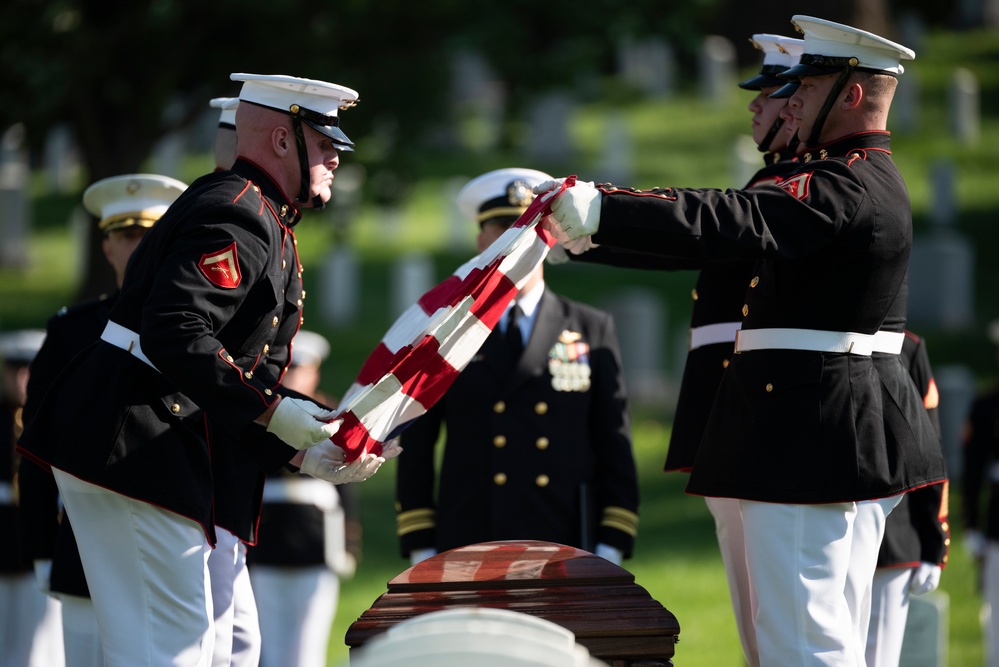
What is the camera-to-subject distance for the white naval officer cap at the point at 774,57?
5184 mm

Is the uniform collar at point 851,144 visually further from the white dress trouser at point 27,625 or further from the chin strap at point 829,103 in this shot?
the white dress trouser at point 27,625

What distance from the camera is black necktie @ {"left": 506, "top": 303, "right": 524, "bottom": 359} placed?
577 centimetres

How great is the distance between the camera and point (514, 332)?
5.79m

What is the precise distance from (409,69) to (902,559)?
371 inches

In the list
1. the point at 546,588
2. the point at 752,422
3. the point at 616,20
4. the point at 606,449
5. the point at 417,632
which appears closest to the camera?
the point at 417,632

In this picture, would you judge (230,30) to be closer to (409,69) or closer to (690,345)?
(409,69)

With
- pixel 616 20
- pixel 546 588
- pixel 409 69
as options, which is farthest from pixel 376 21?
pixel 546 588

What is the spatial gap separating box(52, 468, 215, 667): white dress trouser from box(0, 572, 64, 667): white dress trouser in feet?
10.6

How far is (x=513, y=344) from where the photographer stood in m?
5.77

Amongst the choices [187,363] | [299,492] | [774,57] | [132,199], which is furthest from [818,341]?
[299,492]

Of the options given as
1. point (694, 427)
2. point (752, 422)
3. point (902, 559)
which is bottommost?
point (902, 559)

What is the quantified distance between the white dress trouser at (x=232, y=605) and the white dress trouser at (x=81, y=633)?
658 mm

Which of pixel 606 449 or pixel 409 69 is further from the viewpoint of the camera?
pixel 409 69

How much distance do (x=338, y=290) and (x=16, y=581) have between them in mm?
10605
